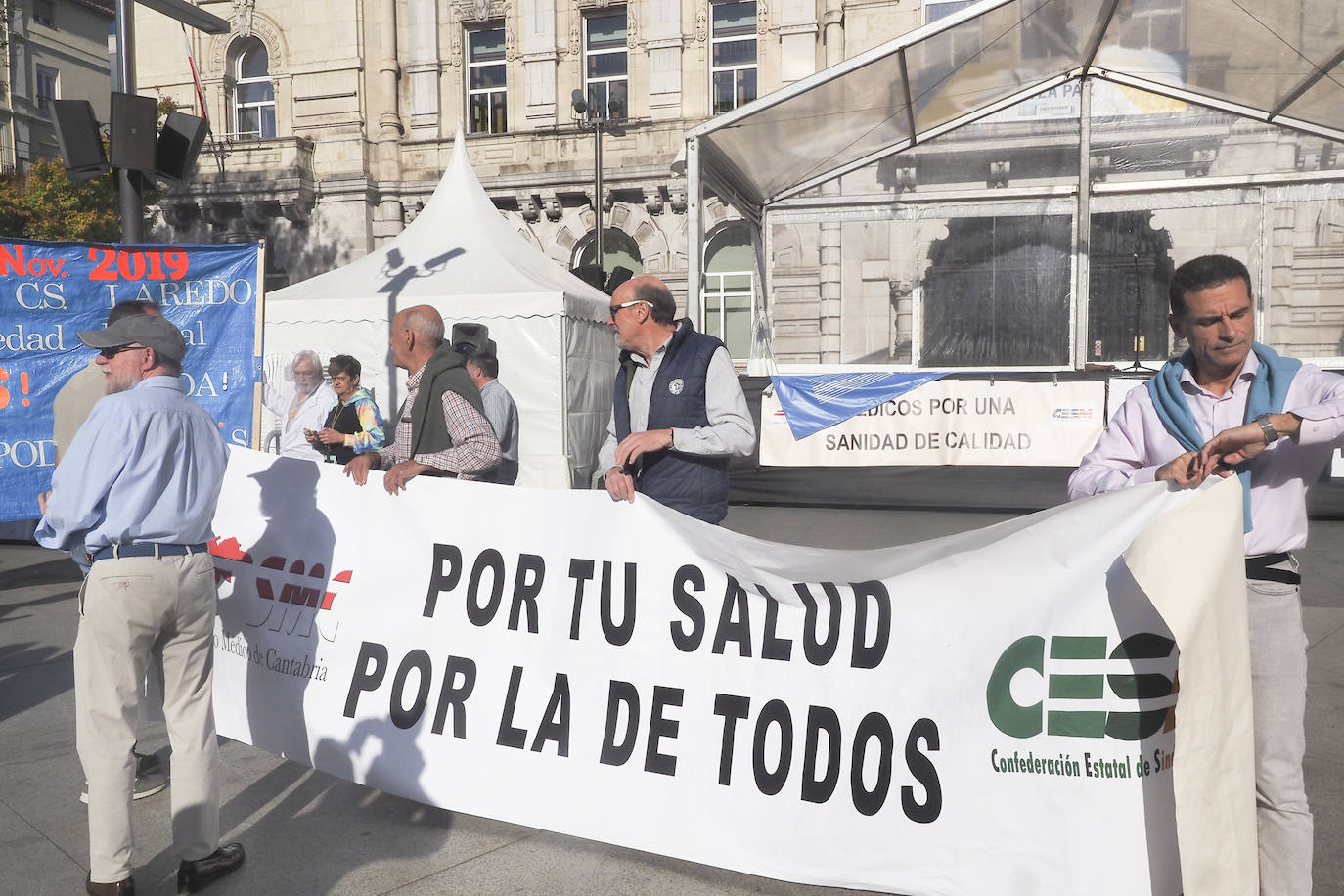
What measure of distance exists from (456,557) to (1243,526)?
2.56 metres

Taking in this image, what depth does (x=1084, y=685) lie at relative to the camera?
2.93 meters

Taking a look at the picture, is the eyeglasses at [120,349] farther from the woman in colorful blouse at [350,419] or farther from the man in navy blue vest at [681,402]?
the woman in colorful blouse at [350,419]

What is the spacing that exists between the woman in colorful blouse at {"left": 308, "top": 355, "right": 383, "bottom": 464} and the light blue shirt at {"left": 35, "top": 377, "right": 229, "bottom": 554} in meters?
4.12

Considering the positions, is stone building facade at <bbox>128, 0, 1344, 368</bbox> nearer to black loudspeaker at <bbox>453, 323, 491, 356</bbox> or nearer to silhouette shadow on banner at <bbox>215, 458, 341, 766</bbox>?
black loudspeaker at <bbox>453, 323, 491, 356</bbox>

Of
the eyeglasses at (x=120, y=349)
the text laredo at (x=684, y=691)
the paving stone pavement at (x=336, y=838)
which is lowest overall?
the paving stone pavement at (x=336, y=838)

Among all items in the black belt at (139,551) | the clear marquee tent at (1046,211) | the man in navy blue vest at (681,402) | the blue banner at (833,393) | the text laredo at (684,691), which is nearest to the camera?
the text laredo at (684,691)

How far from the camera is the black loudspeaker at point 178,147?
7855 mm

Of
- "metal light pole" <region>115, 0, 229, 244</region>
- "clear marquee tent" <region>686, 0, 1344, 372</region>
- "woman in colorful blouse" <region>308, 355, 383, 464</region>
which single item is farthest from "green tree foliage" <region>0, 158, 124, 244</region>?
"woman in colorful blouse" <region>308, 355, 383, 464</region>

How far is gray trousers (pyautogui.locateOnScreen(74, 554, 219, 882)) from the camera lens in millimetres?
3248

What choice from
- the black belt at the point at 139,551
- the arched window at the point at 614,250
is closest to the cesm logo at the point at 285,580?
the black belt at the point at 139,551

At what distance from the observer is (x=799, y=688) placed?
3.30m

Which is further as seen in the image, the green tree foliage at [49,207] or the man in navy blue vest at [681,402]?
the green tree foliage at [49,207]

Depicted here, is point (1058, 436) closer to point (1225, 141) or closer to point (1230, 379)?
point (1225, 141)

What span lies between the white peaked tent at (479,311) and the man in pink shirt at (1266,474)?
418 inches
